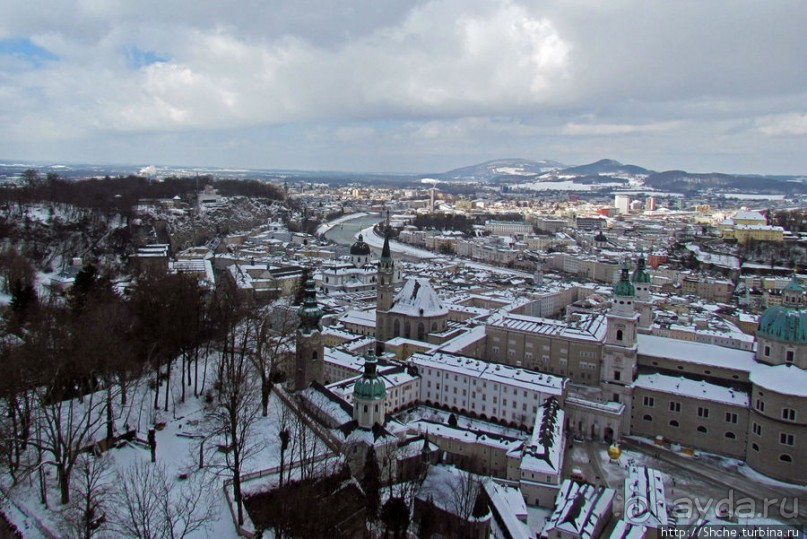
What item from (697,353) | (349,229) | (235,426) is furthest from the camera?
(349,229)

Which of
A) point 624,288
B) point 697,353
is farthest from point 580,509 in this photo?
point 697,353

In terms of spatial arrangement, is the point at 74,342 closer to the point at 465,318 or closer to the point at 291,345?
the point at 291,345

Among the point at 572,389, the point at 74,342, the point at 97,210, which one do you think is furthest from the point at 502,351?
the point at 97,210

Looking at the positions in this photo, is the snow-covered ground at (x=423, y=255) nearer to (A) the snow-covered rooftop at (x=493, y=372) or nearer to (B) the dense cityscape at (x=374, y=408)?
(B) the dense cityscape at (x=374, y=408)

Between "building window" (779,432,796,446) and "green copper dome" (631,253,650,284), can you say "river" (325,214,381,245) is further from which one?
"building window" (779,432,796,446)

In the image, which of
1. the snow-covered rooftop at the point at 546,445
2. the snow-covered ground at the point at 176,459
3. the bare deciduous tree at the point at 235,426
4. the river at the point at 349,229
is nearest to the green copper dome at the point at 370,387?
the snow-covered ground at the point at 176,459

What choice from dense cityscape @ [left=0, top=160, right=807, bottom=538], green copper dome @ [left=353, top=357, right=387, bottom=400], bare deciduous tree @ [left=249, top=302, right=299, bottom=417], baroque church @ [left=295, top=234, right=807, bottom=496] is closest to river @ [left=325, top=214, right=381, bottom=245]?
dense cityscape @ [left=0, top=160, right=807, bottom=538]

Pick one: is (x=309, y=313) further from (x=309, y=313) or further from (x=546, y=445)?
(x=546, y=445)
